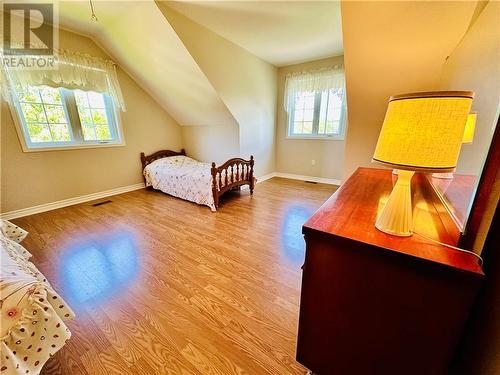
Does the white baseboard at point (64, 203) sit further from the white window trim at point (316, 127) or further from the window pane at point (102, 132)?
the white window trim at point (316, 127)

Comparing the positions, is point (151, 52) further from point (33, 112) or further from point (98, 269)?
point (98, 269)

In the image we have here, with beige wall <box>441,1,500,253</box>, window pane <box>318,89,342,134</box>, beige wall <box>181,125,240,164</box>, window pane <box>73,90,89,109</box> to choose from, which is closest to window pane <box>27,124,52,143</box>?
window pane <box>73,90,89,109</box>

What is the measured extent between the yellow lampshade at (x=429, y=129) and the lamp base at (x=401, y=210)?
125 millimetres

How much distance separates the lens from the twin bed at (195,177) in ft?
10.3

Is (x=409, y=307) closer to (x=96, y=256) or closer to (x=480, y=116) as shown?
(x=480, y=116)

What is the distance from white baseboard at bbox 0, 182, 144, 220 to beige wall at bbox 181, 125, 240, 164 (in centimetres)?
140

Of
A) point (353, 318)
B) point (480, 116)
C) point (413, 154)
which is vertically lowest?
point (353, 318)

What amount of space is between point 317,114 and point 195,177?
2.88m

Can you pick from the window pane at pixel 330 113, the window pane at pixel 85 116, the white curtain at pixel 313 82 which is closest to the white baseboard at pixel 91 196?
the window pane at pixel 330 113

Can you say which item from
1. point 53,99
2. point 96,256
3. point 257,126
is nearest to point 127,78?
point 53,99

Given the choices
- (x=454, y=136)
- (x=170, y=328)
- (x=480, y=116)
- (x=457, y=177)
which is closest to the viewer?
(x=454, y=136)

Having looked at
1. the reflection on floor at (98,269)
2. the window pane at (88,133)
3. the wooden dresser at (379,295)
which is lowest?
the reflection on floor at (98,269)

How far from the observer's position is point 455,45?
1.82 meters

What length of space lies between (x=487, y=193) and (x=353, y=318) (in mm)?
617
